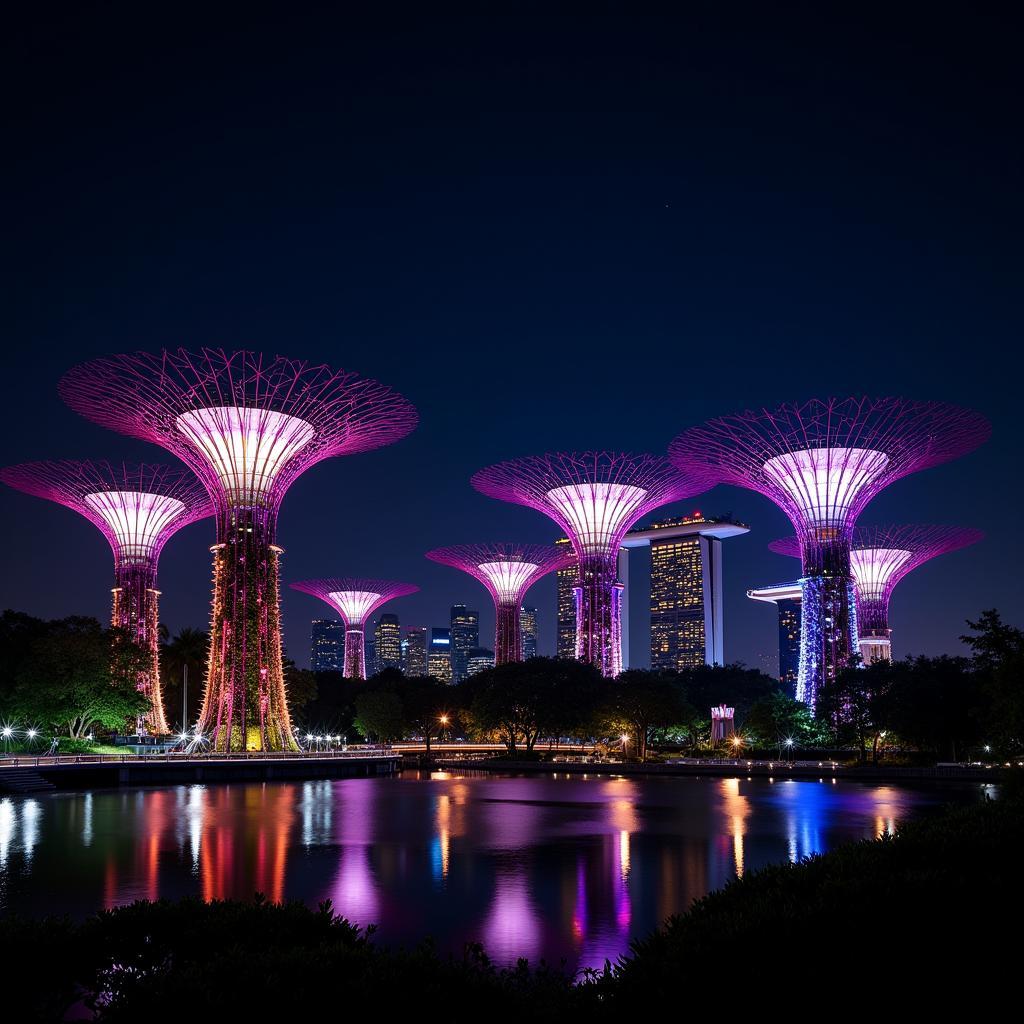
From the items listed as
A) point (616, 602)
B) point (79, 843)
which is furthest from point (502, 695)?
point (79, 843)

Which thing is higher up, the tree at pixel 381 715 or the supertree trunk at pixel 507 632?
the supertree trunk at pixel 507 632

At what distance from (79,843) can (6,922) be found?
22.7 meters

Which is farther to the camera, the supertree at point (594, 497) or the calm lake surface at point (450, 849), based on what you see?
the supertree at point (594, 497)

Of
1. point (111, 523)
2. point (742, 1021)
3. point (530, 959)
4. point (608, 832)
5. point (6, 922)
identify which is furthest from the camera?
point (111, 523)

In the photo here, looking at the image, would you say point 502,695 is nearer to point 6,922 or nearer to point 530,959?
point 530,959

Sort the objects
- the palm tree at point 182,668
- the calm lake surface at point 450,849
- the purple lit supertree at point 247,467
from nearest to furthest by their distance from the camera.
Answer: the calm lake surface at point 450,849 → the purple lit supertree at point 247,467 → the palm tree at point 182,668

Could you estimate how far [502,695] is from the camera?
80.6 meters

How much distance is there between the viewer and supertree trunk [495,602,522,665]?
112688 millimetres

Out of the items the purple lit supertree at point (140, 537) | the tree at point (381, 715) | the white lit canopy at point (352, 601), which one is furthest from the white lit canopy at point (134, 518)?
the white lit canopy at point (352, 601)

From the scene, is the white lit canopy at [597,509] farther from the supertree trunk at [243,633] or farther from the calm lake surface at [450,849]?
the calm lake surface at [450,849]

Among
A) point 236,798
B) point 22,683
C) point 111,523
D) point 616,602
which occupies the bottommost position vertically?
point 236,798

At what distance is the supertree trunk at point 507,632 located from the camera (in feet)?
370

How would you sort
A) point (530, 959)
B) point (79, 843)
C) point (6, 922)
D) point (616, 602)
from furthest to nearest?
point (616, 602)
point (79, 843)
point (530, 959)
point (6, 922)

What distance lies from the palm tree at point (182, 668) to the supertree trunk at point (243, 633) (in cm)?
3937
